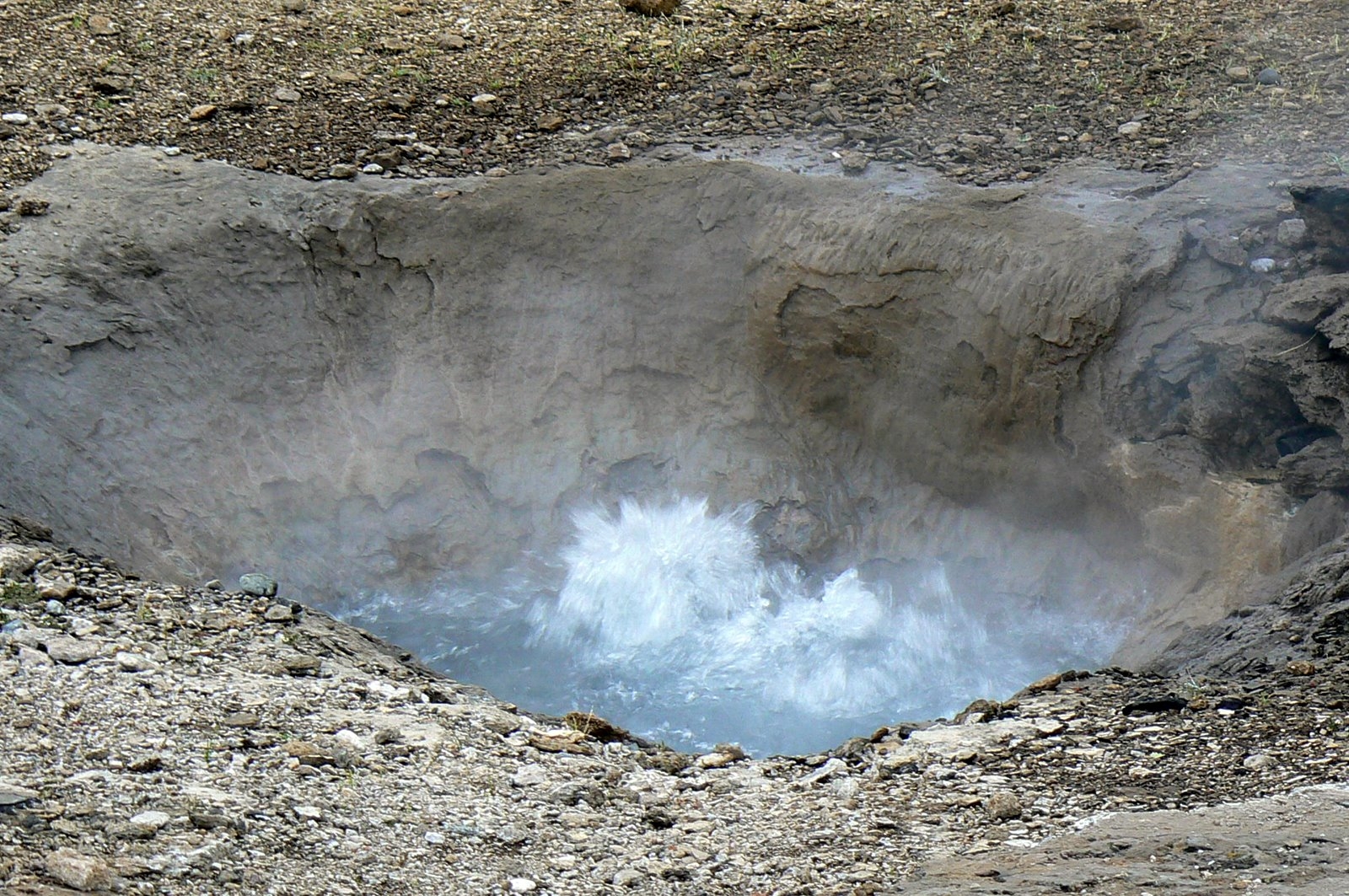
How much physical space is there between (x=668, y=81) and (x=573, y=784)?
4745 mm

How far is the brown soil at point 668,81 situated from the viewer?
20.4 ft

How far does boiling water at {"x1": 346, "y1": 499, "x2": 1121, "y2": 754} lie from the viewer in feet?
17.9

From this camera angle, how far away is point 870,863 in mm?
2846

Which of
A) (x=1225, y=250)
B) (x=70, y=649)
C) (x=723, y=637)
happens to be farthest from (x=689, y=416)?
(x=70, y=649)

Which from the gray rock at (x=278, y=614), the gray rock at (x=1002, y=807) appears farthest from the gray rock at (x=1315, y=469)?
the gray rock at (x=278, y=614)

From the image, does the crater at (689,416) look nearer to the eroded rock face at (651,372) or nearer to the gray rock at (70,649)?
the eroded rock face at (651,372)

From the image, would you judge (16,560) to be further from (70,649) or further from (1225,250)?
(1225,250)

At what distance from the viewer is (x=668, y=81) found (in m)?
7.08

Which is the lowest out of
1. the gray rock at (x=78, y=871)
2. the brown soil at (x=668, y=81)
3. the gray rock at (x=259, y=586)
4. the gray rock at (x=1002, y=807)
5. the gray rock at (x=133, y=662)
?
the gray rock at (x=78, y=871)

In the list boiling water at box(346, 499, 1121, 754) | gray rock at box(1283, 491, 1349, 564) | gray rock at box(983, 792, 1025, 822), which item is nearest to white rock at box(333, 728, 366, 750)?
gray rock at box(983, 792, 1025, 822)

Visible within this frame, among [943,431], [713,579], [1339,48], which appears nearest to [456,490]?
[713,579]

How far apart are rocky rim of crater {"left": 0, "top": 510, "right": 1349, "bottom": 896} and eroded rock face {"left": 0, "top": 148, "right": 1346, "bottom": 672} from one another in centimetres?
125

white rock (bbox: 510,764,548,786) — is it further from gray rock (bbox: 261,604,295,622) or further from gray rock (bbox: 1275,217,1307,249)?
gray rock (bbox: 1275,217,1307,249)

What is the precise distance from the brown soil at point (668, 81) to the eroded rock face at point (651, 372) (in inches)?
16.9
